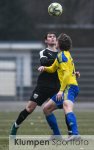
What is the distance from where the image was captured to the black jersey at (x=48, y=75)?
13.5 metres

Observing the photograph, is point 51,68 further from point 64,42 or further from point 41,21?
point 41,21

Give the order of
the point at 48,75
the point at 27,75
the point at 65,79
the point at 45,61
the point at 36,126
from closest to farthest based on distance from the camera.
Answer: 1. the point at 65,79
2. the point at 45,61
3. the point at 48,75
4. the point at 36,126
5. the point at 27,75

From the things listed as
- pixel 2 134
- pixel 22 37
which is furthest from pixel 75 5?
pixel 2 134

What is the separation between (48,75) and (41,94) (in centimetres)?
38

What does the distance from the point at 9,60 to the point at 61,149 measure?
2134 centimetres

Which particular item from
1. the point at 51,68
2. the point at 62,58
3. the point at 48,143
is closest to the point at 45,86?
the point at 51,68

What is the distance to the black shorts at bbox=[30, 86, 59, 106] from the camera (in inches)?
527

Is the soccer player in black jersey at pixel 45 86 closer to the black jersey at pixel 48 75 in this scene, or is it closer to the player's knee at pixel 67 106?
the black jersey at pixel 48 75

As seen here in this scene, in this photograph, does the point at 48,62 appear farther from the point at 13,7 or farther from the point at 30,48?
the point at 13,7

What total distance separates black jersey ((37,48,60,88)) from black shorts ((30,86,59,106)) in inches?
2.8

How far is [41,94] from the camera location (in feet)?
44.2

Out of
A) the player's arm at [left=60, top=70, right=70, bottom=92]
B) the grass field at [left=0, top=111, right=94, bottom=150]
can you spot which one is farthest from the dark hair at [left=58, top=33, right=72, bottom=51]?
the grass field at [left=0, top=111, right=94, bottom=150]

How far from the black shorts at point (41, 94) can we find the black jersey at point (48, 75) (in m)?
0.07

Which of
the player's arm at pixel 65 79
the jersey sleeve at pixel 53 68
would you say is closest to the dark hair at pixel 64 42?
the jersey sleeve at pixel 53 68
